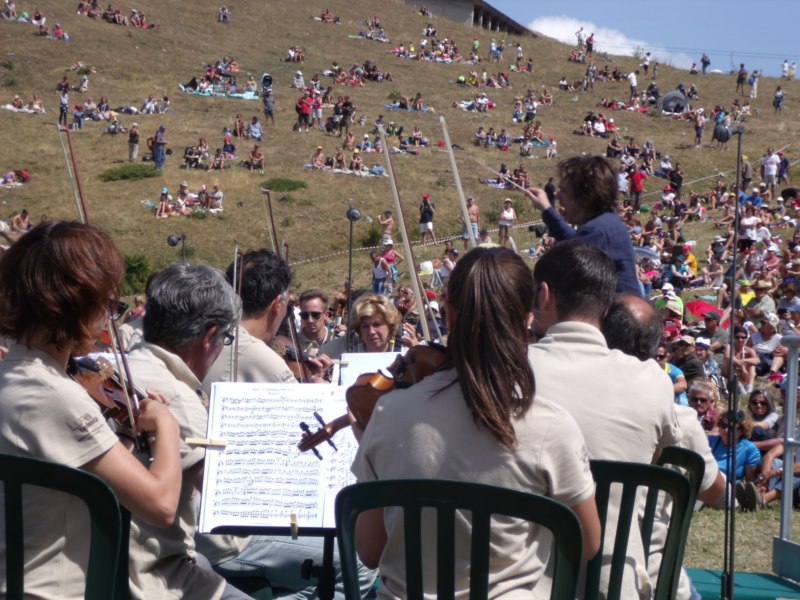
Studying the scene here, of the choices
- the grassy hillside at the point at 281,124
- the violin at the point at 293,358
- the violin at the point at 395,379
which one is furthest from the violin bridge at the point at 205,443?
the grassy hillside at the point at 281,124

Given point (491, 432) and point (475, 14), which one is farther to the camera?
point (475, 14)

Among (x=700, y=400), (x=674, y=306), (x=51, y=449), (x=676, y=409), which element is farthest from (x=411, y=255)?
(x=674, y=306)

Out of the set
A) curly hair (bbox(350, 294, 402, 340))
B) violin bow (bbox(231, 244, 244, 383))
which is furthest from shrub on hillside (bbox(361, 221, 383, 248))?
violin bow (bbox(231, 244, 244, 383))

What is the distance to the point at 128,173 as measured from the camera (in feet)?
103

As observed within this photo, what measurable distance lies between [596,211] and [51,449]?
270 cm

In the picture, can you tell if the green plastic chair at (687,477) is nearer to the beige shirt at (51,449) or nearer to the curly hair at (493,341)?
the curly hair at (493,341)

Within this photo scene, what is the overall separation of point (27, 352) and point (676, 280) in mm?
15940

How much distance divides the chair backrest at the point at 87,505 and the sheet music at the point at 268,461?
2.24 feet

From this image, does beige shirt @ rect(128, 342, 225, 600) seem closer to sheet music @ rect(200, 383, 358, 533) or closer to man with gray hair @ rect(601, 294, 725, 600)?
sheet music @ rect(200, 383, 358, 533)

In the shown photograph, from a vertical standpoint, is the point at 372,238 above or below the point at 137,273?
above

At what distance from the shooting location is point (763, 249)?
A: 18.2 metres

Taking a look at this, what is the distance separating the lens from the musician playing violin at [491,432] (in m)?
2.07

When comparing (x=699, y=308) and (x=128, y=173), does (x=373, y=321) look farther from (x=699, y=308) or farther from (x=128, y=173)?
(x=128, y=173)

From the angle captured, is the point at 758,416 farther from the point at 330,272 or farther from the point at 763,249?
the point at 330,272
